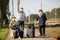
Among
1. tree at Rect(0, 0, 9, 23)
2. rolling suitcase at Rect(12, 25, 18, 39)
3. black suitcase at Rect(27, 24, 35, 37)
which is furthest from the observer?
tree at Rect(0, 0, 9, 23)

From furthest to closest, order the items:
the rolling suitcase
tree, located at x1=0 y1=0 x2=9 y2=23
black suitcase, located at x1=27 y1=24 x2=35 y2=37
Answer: tree, located at x1=0 y1=0 x2=9 y2=23
black suitcase, located at x1=27 y1=24 x2=35 y2=37
the rolling suitcase

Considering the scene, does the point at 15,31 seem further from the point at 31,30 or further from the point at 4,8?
the point at 4,8

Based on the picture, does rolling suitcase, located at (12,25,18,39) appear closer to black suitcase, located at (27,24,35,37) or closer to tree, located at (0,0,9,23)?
black suitcase, located at (27,24,35,37)

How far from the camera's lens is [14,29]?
18656 mm

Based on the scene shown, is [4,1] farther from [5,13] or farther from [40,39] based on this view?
[40,39]

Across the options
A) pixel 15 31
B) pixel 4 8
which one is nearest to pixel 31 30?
pixel 15 31

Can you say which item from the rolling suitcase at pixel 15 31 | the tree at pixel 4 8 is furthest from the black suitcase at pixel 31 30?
the tree at pixel 4 8

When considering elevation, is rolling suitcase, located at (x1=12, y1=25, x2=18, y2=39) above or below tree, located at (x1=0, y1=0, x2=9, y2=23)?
below

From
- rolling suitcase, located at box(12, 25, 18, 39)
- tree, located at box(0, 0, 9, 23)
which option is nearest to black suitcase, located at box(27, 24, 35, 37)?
rolling suitcase, located at box(12, 25, 18, 39)

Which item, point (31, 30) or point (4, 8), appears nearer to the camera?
point (31, 30)

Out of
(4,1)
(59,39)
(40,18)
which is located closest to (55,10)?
(4,1)

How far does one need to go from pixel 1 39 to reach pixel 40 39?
8.22 feet

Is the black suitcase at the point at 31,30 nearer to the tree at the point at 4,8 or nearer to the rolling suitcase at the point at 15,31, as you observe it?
the rolling suitcase at the point at 15,31

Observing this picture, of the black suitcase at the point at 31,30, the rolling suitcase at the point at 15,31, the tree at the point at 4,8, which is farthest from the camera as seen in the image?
the tree at the point at 4,8
